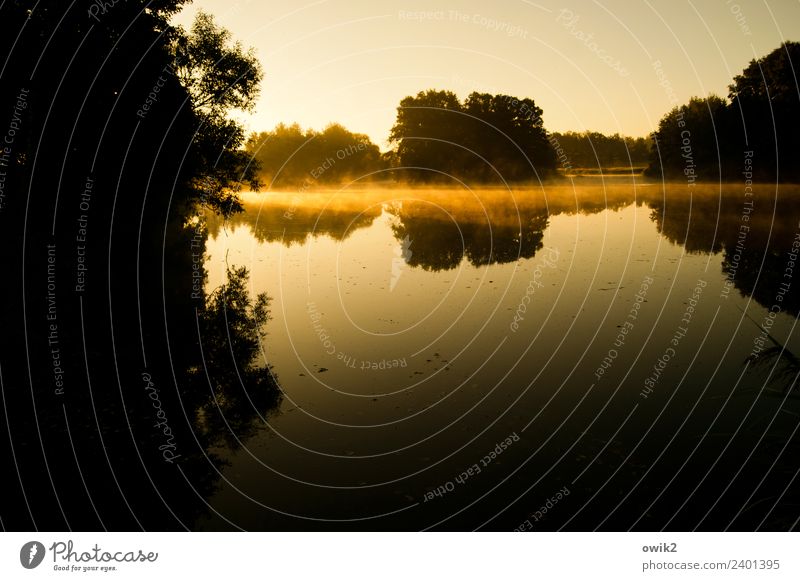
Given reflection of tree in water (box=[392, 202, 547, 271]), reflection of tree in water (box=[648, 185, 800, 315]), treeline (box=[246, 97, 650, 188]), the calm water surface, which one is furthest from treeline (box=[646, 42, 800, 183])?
the calm water surface

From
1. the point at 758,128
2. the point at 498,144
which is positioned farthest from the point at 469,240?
the point at 498,144

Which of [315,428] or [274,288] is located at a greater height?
[274,288]

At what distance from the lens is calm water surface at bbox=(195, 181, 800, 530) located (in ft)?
30.3

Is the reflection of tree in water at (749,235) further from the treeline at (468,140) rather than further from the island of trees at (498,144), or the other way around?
the treeline at (468,140)

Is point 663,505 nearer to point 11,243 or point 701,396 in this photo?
point 701,396

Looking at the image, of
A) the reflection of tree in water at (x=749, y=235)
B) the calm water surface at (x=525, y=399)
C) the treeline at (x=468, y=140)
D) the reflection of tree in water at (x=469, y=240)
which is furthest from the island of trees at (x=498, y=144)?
the calm water surface at (x=525, y=399)

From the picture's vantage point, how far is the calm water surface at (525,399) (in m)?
9.25

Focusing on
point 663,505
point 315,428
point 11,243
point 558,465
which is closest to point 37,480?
point 315,428

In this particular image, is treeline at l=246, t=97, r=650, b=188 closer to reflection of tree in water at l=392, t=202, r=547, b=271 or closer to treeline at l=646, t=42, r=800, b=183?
treeline at l=646, t=42, r=800, b=183

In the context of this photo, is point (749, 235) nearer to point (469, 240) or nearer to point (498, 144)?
point (469, 240)

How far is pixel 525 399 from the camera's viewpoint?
13.4 metres

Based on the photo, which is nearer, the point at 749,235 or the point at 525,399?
the point at 525,399

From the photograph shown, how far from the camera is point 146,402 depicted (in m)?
13.8

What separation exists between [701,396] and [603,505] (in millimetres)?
5548
